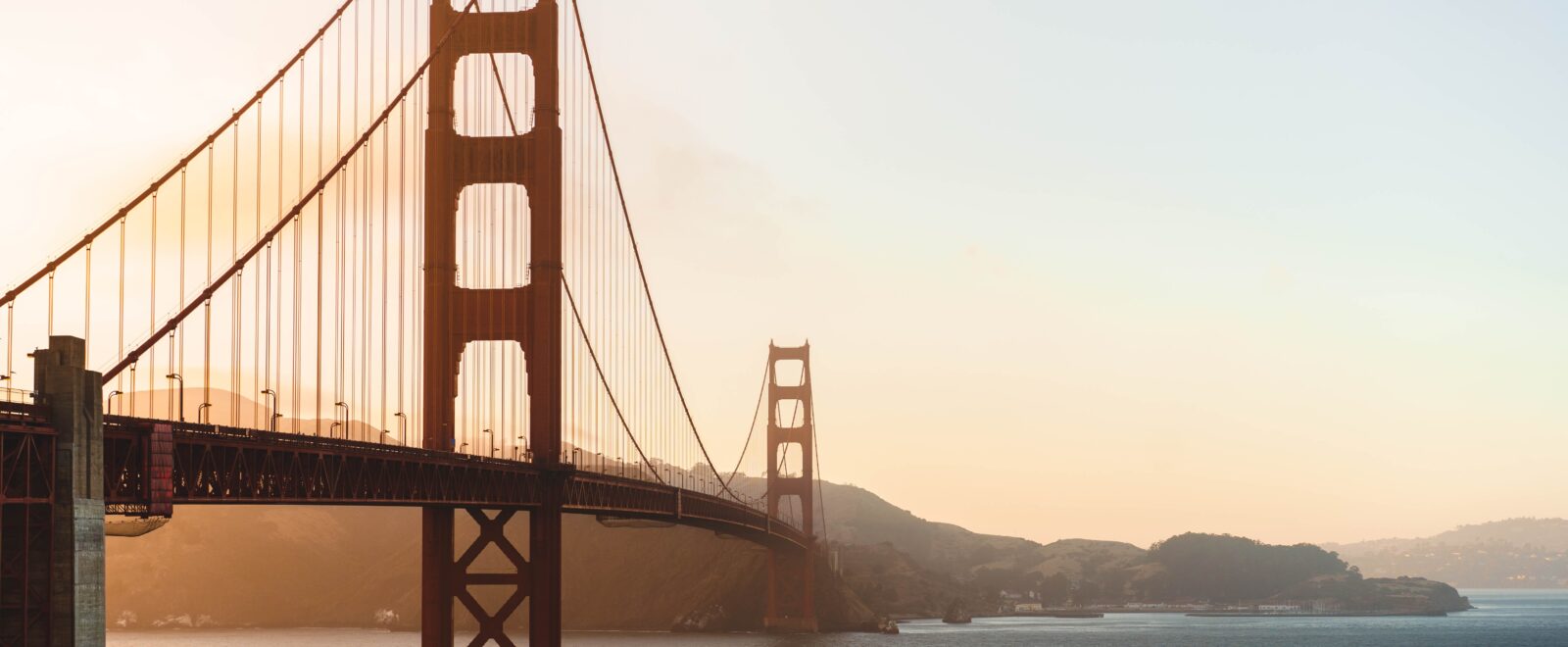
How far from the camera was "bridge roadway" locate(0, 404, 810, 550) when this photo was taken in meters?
35.2

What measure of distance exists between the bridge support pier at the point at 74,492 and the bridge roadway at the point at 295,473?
1.75ft

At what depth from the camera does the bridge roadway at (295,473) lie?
1388 inches

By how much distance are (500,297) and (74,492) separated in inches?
1128

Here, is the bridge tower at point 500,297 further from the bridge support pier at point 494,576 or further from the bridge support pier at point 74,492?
the bridge support pier at point 74,492

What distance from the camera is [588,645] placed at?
5955 inches

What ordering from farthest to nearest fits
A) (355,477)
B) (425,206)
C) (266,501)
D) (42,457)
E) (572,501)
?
(572,501) < (425,206) < (355,477) < (266,501) < (42,457)

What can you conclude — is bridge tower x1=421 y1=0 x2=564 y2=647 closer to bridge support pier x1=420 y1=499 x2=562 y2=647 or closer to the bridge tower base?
bridge support pier x1=420 y1=499 x2=562 y2=647

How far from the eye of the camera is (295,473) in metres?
42.1

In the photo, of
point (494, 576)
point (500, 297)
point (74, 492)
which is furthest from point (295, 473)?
point (500, 297)

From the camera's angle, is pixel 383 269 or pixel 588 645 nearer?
pixel 383 269

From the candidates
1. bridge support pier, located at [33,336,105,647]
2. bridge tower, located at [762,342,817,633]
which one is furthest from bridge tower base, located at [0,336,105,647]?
bridge tower, located at [762,342,817,633]

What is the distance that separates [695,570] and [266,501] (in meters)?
159

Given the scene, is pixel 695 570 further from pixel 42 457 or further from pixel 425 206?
pixel 42 457

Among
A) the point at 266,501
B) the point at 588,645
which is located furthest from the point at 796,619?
the point at 266,501
